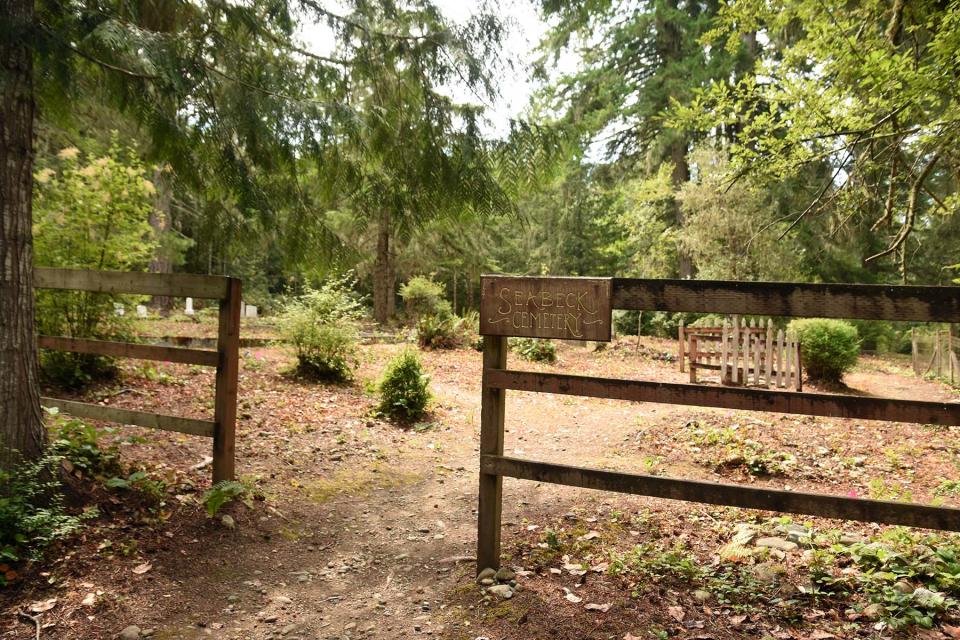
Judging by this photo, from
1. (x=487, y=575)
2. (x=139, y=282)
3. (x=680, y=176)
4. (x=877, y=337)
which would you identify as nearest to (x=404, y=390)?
(x=139, y=282)

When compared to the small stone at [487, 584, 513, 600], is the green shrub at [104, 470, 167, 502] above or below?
above

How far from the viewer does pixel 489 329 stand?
10.3 feet

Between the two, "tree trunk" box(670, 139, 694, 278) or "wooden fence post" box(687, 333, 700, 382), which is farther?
"tree trunk" box(670, 139, 694, 278)

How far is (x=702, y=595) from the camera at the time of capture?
2902 millimetres

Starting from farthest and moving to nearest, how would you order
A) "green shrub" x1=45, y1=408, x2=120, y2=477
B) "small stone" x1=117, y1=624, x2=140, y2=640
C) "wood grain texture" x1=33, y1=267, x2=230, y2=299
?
"wood grain texture" x1=33, y1=267, x2=230, y2=299
"green shrub" x1=45, y1=408, x2=120, y2=477
"small stone" x1=117, y1=624, x2=140, y2=640

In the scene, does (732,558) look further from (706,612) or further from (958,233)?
(958,233)

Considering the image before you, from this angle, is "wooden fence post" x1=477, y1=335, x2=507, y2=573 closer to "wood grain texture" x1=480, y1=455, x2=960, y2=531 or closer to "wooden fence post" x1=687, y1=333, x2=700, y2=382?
"wood grain texture" x1=480, y1=455, x2=960, y2=531

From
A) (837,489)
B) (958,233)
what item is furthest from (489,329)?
(958,233)

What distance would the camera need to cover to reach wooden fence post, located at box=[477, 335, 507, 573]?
3178mm

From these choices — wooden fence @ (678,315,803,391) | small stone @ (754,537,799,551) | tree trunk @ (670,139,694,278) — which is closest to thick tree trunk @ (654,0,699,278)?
tree trunk @ (670,139,694,278)

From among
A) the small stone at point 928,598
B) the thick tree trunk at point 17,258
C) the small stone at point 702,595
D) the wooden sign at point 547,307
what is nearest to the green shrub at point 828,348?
the small stone at point 928,598

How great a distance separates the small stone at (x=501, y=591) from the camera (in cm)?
304

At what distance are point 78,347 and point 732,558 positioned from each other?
5.06 metres

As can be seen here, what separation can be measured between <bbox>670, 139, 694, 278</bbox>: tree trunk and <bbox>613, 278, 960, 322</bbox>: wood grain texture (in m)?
18.4
